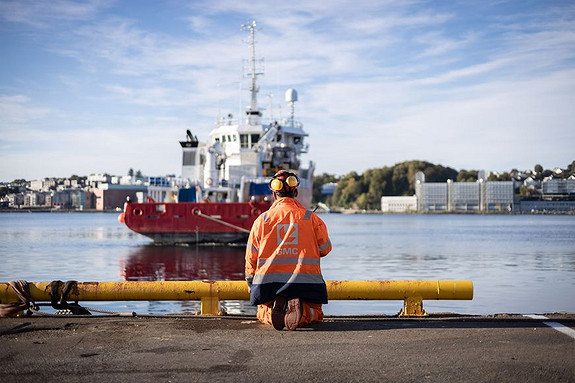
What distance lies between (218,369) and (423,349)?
69.5 inches

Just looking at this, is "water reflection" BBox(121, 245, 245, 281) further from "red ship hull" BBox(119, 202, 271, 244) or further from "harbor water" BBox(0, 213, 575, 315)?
"red ship hull" BBox(119, 202, 271, 244)

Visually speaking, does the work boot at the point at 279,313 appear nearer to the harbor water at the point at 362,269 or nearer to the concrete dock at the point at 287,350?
the concrete dock at the point at 287,350

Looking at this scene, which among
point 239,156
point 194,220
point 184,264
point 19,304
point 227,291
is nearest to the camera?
point 19,304

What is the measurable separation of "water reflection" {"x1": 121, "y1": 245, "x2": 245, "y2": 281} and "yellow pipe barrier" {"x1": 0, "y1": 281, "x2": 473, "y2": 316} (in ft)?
51.7

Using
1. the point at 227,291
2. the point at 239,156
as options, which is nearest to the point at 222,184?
the point at 239,156

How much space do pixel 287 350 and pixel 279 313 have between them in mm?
953

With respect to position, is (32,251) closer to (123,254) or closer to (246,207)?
(123,254)

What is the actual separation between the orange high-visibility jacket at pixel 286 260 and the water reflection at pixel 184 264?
16834 millimetres

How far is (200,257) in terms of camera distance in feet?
108

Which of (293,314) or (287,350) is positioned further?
(293,314)

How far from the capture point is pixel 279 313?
23.3ft

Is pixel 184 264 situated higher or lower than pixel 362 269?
higher

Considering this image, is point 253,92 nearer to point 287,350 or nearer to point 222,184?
point 222,184

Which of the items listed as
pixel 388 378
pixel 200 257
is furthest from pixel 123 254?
pixel 388 378
